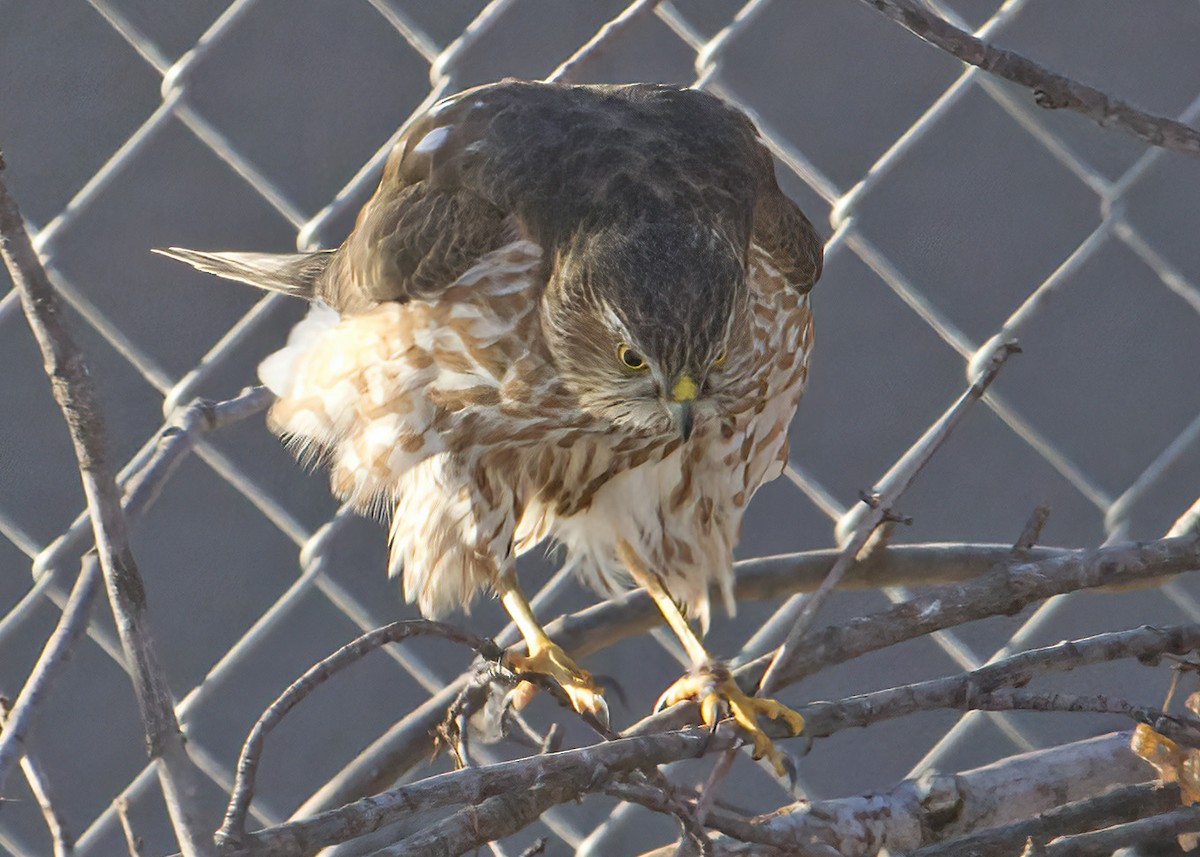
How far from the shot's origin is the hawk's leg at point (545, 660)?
6.52 feet

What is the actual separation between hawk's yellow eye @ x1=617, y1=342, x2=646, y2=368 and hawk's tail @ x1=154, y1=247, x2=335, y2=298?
0.79 meters

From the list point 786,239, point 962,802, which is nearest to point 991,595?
point 962,802

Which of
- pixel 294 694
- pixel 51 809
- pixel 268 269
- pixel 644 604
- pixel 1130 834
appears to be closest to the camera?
pixel 294 694

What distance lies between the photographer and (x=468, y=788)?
3.47ft

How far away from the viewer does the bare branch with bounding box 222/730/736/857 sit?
967 millimetres

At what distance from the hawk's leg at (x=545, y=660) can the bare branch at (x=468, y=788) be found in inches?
26.6

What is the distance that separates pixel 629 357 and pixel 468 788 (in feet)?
2.46

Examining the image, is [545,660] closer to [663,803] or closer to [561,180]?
[561,180]

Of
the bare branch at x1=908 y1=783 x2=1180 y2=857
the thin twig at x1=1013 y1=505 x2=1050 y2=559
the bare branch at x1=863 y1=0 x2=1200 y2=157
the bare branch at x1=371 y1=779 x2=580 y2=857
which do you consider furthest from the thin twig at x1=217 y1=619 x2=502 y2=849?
the bare branch at x1=863 y1=0 x2=1200 y2=157

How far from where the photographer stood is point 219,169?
9.34ft

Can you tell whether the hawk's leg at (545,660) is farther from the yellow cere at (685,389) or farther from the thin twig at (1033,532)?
the thin twig at (1033,532)

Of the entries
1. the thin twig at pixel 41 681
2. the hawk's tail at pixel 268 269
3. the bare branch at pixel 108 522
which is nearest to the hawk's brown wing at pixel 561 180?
the hawk's tail at pixel 268 269

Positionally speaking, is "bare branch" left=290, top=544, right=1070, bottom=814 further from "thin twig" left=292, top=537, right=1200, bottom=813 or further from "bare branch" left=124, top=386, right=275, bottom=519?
"bare branch" left=124, top=386, right=275, bottom=519

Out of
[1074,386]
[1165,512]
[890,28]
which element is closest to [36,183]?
[890,28]
